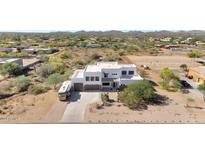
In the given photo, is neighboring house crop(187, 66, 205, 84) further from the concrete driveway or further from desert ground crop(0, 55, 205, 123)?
the concrete driveway

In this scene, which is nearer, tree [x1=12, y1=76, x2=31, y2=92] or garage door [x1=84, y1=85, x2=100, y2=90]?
tree [x1=12, y1=76, x2=31, y2=92]

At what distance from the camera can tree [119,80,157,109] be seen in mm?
8898

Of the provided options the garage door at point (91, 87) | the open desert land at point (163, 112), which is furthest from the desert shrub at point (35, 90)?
the open desert land at point (163, 112)

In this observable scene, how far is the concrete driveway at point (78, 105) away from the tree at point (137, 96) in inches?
48.9

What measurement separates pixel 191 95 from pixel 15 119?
23.6 ft

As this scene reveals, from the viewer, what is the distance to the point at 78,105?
29.2ft

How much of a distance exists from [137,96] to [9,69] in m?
8.03

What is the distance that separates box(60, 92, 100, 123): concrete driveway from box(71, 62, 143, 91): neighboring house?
0.57 meters

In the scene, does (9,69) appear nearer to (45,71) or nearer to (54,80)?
(45,71)

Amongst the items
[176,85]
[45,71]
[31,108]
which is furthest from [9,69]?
[176,85]

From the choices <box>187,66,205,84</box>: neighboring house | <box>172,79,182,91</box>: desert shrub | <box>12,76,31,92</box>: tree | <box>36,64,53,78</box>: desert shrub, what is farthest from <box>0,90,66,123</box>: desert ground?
<box>187,66,205,84</box>: neighboring house

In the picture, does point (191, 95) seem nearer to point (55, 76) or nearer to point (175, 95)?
point (175, 95)
